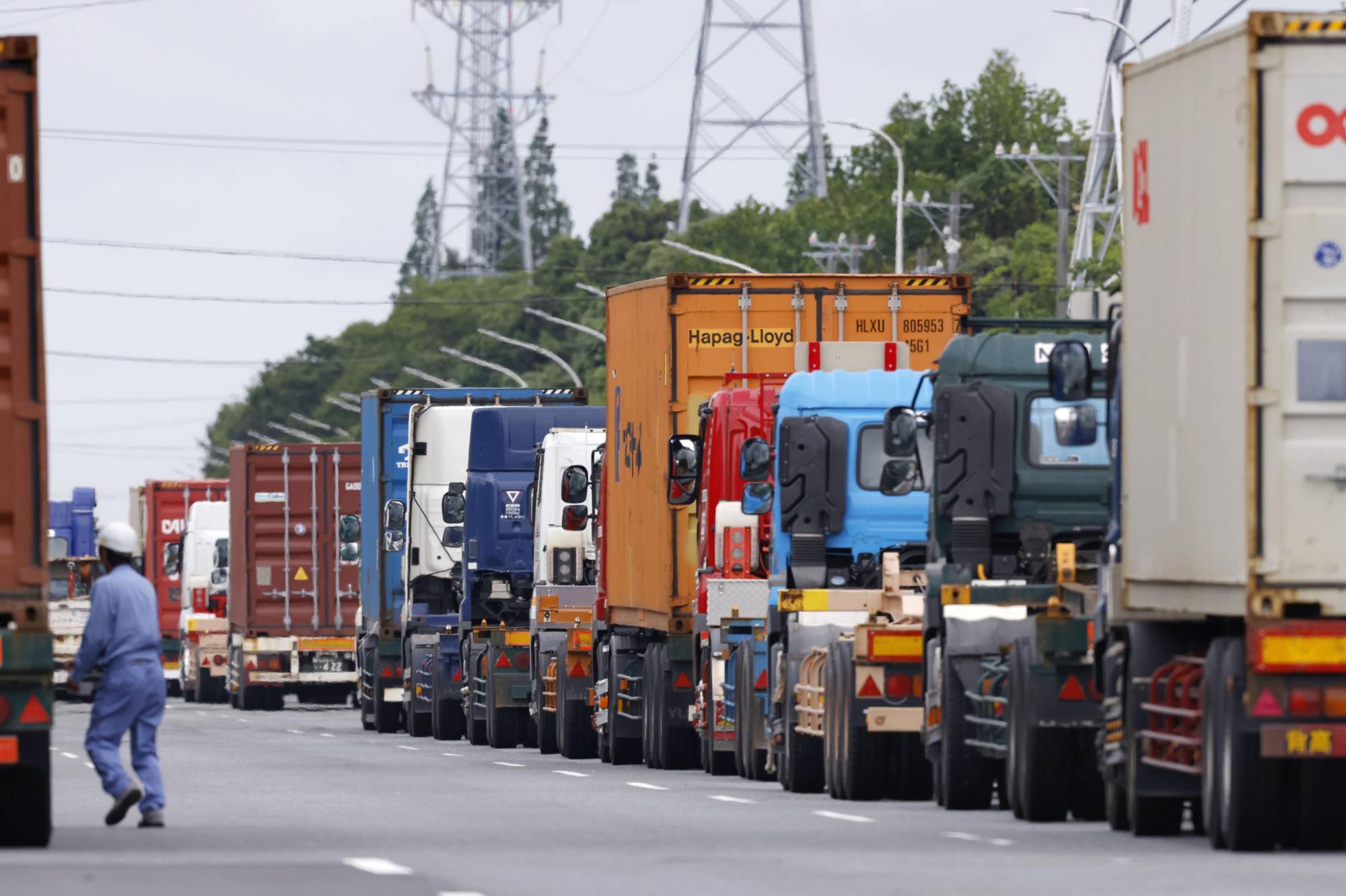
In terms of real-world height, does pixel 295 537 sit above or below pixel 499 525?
below

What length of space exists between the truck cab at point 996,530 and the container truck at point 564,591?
1209 centimetres

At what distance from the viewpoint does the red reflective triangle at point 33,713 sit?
56.9 ft

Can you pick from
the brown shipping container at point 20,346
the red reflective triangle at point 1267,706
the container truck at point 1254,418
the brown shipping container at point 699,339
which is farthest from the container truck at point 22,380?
the brown shipping container at point 699,339

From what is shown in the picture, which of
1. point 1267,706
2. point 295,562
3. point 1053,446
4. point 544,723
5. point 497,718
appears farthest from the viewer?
point 295,562

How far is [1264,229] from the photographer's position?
16328mm

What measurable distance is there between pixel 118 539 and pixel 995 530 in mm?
5585

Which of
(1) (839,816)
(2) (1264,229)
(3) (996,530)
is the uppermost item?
(2) (1264,229)

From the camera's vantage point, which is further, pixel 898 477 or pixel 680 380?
pixel 680 380

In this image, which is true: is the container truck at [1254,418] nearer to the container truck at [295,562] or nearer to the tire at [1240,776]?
the tire at [1240,776]

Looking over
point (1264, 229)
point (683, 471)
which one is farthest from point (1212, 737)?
point (683, 471)

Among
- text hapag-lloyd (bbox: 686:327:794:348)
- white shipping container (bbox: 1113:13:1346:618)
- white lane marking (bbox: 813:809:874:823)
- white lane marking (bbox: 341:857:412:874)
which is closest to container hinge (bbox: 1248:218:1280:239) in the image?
white shipping container (bbox: 1113:13:1346:618)

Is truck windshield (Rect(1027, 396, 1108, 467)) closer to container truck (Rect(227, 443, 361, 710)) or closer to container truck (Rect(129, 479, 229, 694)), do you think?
container truck (Rect(227, 443, 361, 710))

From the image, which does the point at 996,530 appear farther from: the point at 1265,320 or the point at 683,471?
the point at 683,471

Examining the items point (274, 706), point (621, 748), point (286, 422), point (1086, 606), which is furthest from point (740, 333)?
point (286, 422)
